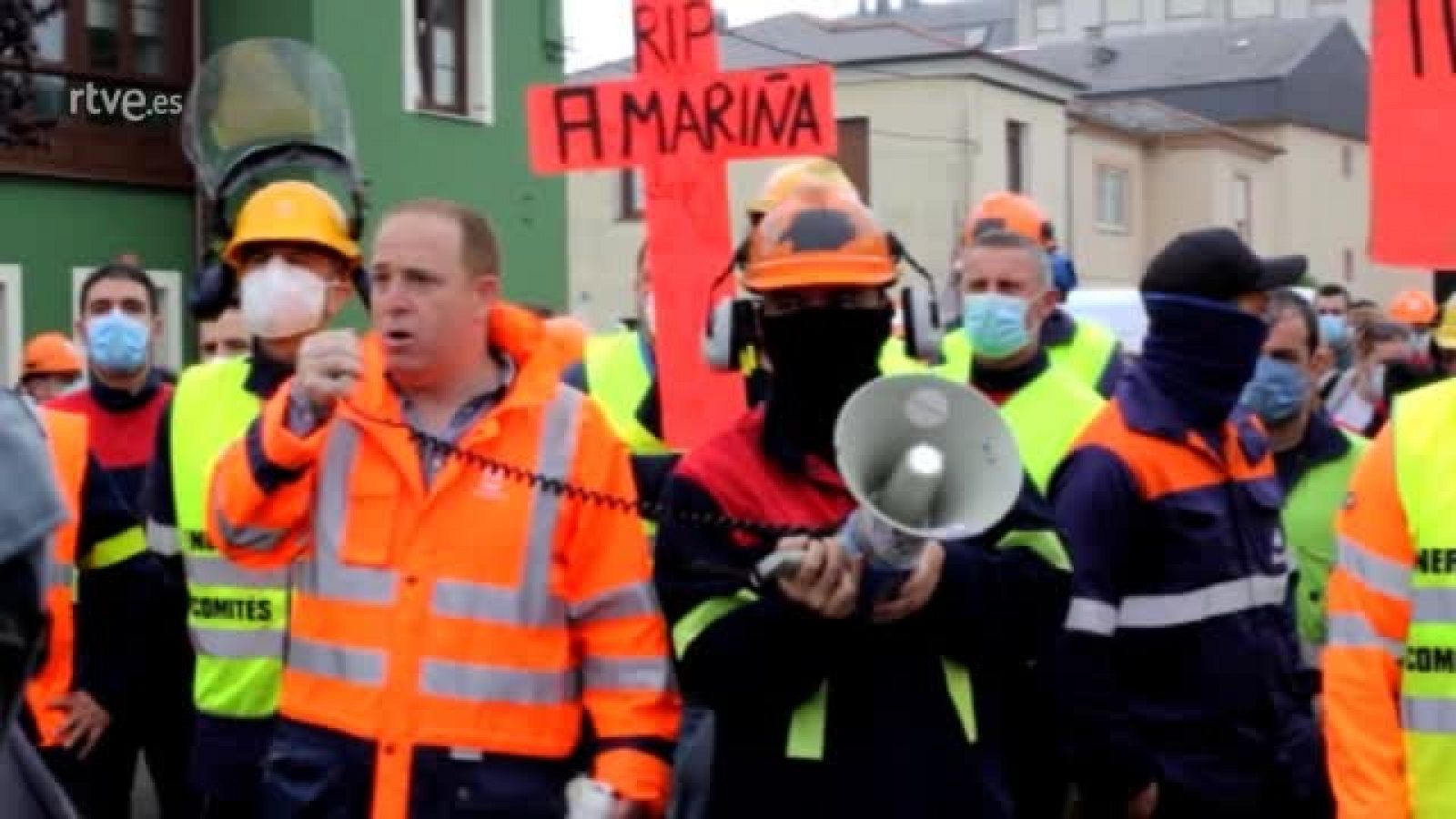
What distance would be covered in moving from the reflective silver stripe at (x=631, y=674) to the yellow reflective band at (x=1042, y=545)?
799 millimetres

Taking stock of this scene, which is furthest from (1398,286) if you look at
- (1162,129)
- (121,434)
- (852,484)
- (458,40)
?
(852,484)

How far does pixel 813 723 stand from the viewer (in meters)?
3.72

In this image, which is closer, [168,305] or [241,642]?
[241,642]

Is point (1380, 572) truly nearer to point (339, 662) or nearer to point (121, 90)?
point (339, 662)

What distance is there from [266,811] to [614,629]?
79 cm

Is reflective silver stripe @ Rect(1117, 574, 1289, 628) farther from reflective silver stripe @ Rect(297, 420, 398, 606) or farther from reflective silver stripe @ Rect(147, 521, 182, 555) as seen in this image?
reflective silver stripe @ Rect(147, 521, 182, 555)

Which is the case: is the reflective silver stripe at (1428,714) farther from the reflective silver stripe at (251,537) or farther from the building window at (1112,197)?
the building window at (1112,197)

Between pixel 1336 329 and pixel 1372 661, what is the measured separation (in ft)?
32.6

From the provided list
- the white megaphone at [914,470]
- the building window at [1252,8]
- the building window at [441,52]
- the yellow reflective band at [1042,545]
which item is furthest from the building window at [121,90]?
the building window at [1252,8]

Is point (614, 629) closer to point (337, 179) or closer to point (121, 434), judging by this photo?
point (337, 179)

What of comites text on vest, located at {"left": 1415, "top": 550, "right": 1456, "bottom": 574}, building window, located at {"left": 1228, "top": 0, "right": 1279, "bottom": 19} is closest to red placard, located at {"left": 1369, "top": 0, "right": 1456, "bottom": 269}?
comites text on vest, located at {"left": 1415, "top": 550, "right": 1456, "bottom": 574}

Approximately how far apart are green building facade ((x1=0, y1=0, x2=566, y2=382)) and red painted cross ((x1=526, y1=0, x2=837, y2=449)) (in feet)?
45.5

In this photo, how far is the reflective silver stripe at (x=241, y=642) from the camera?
551cm

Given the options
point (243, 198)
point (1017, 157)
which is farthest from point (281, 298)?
point (1017, 157)
